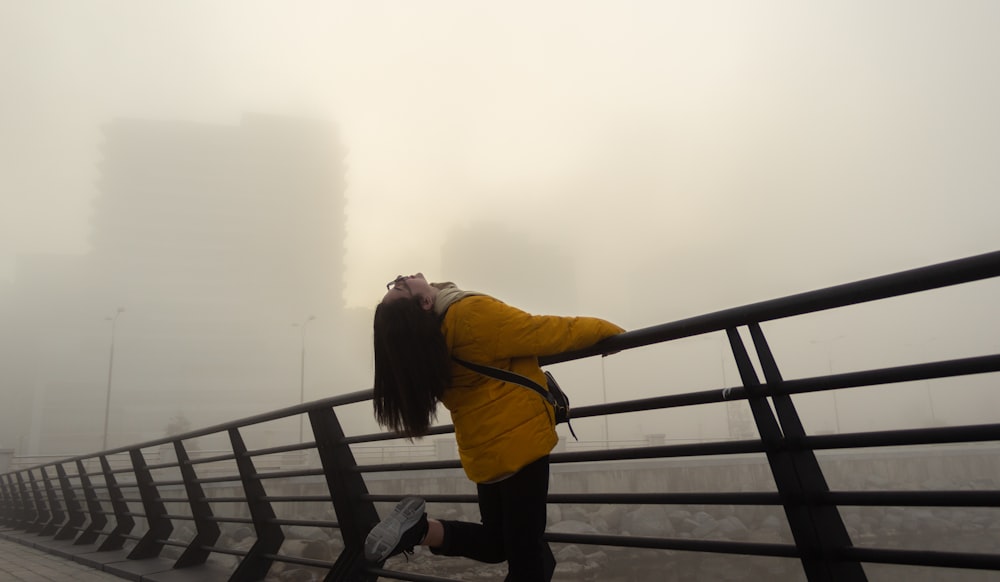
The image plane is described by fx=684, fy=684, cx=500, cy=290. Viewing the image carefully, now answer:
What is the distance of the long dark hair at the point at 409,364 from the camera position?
2279 millimetres

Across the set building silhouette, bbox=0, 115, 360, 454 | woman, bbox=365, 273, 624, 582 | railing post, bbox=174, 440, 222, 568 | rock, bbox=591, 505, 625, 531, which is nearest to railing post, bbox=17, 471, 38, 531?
railing post, bbox=174, 440, 222, 568

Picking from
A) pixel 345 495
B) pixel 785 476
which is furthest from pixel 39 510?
pixel 785 476

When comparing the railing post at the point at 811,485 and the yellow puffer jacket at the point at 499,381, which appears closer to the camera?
the railing post at the point at 811,485

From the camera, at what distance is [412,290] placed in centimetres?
239

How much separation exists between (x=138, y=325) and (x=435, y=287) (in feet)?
357

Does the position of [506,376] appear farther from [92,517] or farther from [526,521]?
[92,517]

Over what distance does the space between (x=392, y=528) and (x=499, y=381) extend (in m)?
0.65

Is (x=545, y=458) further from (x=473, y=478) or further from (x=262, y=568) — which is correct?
(x=262, y=568)

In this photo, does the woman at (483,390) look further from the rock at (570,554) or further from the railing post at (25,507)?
the rock at (570,554)

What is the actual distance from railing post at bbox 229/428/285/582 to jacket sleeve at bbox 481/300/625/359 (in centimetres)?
275

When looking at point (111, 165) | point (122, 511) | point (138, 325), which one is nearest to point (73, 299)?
point (138, 325)

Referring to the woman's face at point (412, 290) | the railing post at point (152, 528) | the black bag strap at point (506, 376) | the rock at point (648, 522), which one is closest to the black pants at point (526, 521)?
the black bag strap at point (506, 376)

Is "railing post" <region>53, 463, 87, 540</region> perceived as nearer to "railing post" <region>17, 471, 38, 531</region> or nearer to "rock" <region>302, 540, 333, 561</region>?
"railing post" <region>17, 471, 38, 531</region>

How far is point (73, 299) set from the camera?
351 ft
